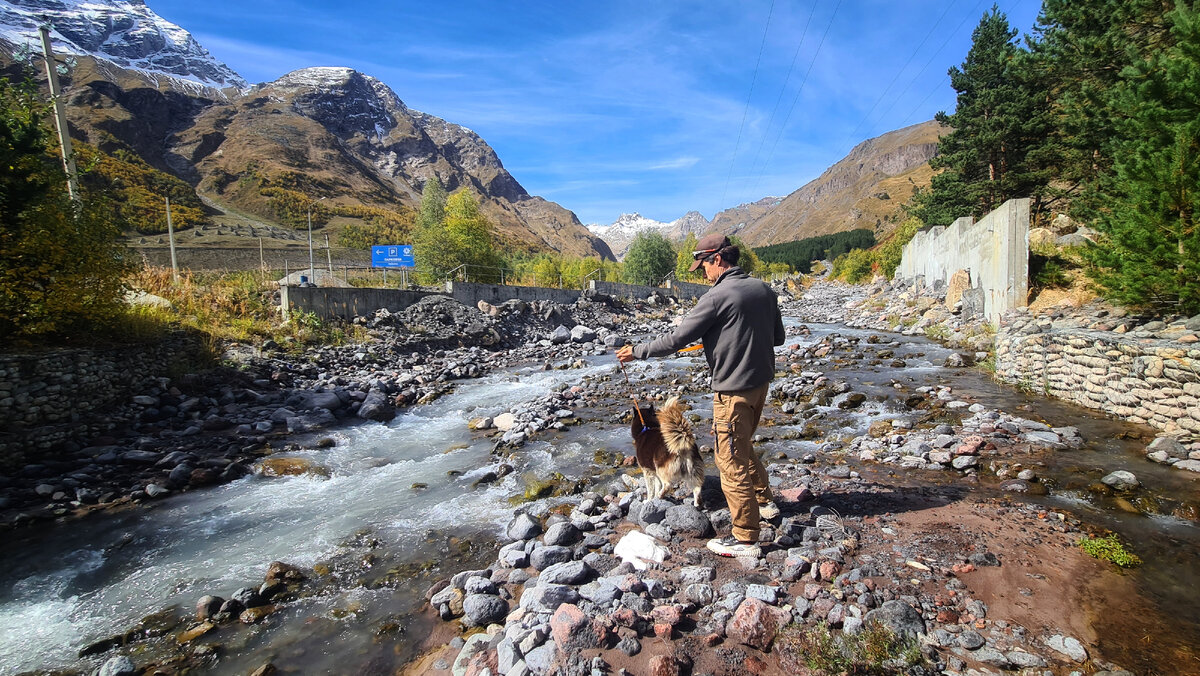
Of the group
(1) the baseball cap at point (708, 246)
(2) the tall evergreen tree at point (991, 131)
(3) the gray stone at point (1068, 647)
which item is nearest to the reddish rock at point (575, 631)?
(3) the gray stone at point (1068, 647)

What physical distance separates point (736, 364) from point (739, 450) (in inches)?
32.1

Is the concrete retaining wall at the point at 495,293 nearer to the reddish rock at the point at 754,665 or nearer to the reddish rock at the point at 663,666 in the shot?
the reddish rock at the point at 663,666

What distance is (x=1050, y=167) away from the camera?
22.3 metres

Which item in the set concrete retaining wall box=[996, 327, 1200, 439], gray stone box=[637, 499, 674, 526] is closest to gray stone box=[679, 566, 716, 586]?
gray stone box=[637, 499, 674, 526]

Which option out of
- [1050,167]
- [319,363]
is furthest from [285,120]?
[1050,167]

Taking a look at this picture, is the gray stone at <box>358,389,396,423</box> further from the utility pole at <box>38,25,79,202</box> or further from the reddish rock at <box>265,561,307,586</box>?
the utility pole at <box>38,25,79,202</box>

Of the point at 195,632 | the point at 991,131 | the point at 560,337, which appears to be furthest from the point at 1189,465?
the point at 991,131

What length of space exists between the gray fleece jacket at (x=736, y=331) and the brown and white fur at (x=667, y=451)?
4.28 feet

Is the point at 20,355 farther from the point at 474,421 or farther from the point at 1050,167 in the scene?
the point at 1050,167

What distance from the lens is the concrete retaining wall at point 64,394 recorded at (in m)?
8.16

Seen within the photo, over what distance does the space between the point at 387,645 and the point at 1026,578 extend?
5.28m

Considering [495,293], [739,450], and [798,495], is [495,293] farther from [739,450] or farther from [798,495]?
[739,450]

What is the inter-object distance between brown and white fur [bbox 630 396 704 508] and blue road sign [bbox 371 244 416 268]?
3148 cm

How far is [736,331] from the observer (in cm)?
424
